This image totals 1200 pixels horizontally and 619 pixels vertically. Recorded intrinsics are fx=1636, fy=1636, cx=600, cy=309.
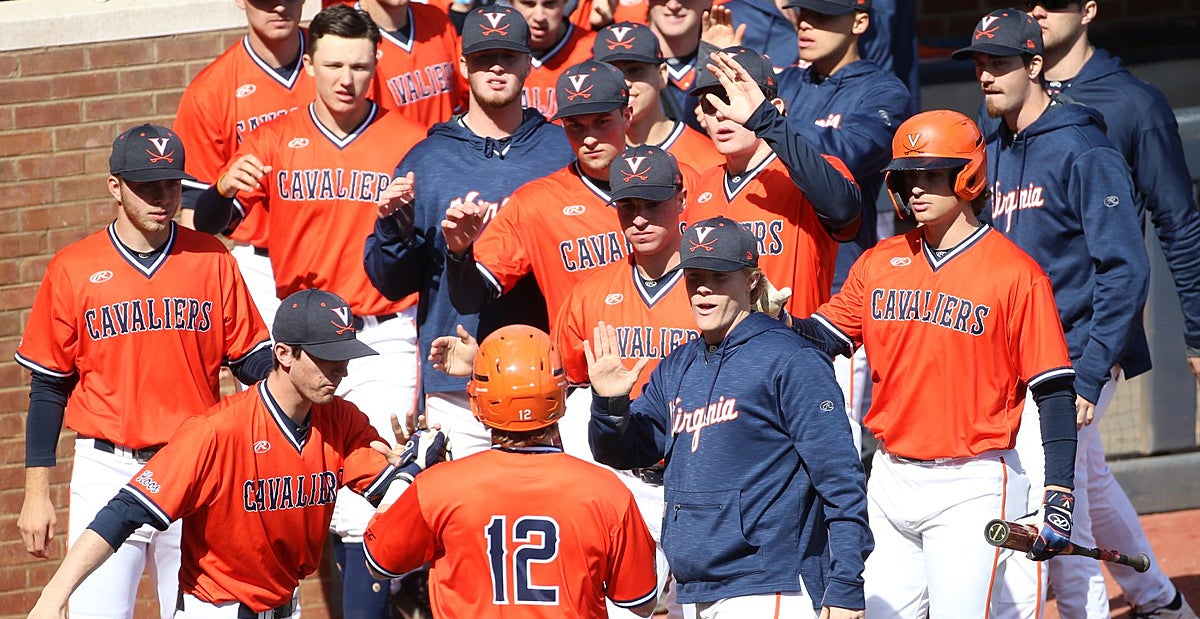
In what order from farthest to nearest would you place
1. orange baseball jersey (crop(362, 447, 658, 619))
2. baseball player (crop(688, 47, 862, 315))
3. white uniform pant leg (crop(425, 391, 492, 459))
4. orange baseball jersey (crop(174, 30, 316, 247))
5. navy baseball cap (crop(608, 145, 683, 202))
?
orange baseball jersey (crop(174, 30, 316, 247)) < white uniform pant leg (crop(425, 391, 492, 459)) < baseball player (crop(688, 47, 862, 315)) < navy baseball cap (crop(608, 145, 683, 202)) < orange baseball jersey (crop(362, 447, 658, 619))

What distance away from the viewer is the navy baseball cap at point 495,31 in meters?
5.94

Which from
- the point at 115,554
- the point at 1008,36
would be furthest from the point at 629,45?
the point at 115,554

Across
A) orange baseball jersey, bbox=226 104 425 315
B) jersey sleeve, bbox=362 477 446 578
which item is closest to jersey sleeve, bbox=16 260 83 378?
orange baseball jersey, bbox=226 104 425 315

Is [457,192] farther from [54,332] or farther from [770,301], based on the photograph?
[770,301]

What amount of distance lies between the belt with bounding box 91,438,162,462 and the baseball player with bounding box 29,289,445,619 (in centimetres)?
68

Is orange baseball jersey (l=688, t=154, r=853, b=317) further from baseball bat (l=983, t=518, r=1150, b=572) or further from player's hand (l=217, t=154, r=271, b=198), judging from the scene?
player's hand (l=217, t=154, r=271, b=198)

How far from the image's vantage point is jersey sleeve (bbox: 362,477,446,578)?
4316mm

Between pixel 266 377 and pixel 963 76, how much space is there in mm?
4954

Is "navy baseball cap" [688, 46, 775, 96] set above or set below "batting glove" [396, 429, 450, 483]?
above

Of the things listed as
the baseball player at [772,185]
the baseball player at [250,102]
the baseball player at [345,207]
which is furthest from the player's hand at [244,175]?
the baseball player at [772,185]

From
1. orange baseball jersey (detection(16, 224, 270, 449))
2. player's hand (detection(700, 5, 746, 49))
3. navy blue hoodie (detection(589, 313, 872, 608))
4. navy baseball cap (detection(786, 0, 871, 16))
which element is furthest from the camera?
player's hand (detection(700, 5, 746, 49))

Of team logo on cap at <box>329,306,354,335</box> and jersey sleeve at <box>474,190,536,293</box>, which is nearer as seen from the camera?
team logo on cap at <box>329,306,354,335</box>

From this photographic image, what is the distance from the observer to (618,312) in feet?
17.7

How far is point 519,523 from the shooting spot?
425 cm
